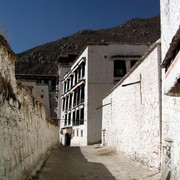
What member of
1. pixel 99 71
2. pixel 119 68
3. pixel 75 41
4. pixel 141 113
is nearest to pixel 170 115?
pixel 141 113

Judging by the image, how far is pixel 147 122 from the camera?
1327 cm

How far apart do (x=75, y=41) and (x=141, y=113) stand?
97.2 metres

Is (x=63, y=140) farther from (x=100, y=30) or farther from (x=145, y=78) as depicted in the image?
(x=100, y=30)

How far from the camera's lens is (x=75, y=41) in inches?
4321

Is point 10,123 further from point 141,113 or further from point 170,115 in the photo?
point 141,113

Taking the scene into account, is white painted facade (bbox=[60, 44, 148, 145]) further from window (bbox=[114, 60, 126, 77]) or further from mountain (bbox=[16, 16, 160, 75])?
mountain (bbox=[16, 16, 160, 75])

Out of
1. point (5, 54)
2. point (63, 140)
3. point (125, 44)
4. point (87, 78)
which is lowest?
point (63, 140)

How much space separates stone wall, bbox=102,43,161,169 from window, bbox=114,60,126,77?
1588 cm

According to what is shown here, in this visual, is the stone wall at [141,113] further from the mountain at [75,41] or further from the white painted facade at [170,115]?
the mountain at [75,41]

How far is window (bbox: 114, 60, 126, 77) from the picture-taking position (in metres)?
36.9

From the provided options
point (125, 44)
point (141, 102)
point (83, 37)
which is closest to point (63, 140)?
point (125, 44)

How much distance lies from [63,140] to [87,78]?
532 inches

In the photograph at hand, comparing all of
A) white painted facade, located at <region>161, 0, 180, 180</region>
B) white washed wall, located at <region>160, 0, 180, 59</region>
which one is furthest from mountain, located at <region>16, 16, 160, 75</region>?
white painted facade, located at <region>161, 0, 180, 180</region>

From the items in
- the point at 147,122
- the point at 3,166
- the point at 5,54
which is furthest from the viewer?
the point at 147,122
